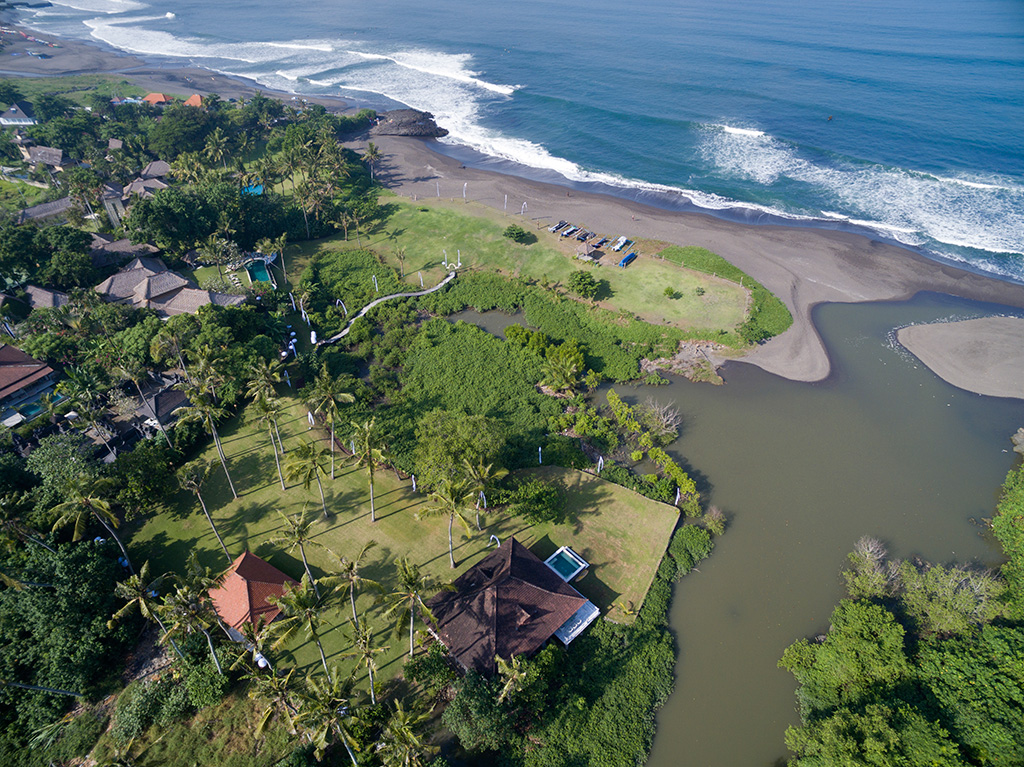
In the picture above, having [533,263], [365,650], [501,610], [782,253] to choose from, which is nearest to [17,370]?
[365,650]

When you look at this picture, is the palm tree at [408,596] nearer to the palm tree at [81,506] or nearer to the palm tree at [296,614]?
the palm tree at [296,614]

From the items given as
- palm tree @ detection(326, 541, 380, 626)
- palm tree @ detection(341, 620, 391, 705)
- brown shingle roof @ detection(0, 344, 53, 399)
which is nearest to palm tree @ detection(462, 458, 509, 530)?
palm tree @ detection(326, 541, 380, 626)

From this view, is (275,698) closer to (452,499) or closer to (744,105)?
(452,499)

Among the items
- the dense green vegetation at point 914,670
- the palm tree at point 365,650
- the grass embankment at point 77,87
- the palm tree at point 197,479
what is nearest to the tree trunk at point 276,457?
the palm tree at point 197,479

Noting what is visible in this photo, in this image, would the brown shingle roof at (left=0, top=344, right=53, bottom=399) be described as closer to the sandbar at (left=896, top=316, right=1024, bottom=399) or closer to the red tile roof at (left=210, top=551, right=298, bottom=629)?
the red tile roof at (left=210, top=551, right=298, bottom=629)

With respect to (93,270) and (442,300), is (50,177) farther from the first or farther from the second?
(442,300)

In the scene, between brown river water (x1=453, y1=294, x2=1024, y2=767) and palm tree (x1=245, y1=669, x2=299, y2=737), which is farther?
brown river water (x1=453, y1=294, x2=1024, y2=767)
